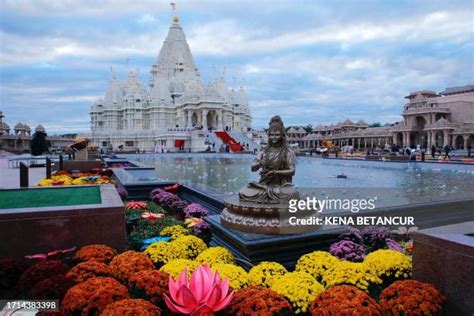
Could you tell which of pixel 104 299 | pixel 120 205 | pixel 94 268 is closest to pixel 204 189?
pixel 120 205

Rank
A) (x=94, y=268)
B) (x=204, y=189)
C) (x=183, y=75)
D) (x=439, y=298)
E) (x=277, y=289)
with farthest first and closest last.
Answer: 1. (x=183, y=75)
2. (x=204, y=189)
3. (x=94, y=268)
4. (x=277, y=289)
5. (x=439, y=298)

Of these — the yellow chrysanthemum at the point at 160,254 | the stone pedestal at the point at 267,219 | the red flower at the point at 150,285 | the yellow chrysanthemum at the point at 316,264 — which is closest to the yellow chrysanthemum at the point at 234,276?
the red flower at the point at 150,285

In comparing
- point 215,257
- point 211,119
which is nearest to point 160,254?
point 215,257

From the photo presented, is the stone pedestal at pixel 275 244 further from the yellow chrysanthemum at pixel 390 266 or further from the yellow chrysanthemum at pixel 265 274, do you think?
the yellow chrysanthemum at pixel 390 266

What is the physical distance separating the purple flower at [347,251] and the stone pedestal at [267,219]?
474 millimetres

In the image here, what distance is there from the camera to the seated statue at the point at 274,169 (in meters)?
5.83

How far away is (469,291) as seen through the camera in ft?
11.3

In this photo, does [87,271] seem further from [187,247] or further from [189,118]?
[189,118]

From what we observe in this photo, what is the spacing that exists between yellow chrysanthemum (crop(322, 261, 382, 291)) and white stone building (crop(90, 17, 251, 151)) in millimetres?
49497

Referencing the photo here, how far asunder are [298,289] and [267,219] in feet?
5.95

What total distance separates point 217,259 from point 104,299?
6.36 feet

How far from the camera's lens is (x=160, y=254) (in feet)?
17.6

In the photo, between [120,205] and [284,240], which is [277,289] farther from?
[120,205]

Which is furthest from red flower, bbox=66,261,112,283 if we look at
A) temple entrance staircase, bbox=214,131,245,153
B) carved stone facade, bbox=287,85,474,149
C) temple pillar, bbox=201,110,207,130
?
carved stone facade, bbox=287,85,474,149
